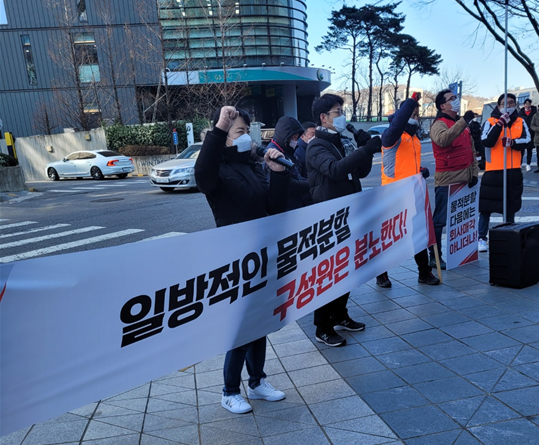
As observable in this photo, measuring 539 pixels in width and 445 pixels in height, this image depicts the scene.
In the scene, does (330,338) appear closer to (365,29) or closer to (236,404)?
(236,404)

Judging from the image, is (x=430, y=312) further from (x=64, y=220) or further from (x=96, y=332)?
A: (x=64, y=220)

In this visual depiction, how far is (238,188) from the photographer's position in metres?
3.04

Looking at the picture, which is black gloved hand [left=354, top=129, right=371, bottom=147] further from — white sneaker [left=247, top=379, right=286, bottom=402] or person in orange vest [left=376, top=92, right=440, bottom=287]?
white sneaker [left=247, top=379, right=286, bottom=402]

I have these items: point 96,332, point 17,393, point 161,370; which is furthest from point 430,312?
point 17,393

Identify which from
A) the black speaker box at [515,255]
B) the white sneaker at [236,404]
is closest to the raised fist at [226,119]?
the white sneaker at [236,404]

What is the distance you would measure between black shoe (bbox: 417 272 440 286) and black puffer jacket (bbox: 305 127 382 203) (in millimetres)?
1689

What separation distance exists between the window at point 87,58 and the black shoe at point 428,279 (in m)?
32.3

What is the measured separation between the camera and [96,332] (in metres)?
2.33

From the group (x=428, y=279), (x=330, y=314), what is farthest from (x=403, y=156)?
(x=330, y=314)

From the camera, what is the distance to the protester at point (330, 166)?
3971 mm

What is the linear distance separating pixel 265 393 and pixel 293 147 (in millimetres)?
3000

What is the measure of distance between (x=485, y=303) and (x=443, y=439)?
2327 millimetres

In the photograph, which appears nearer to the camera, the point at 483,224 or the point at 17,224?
the point at 483,224

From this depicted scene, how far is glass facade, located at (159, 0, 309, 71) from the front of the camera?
3500 cm
